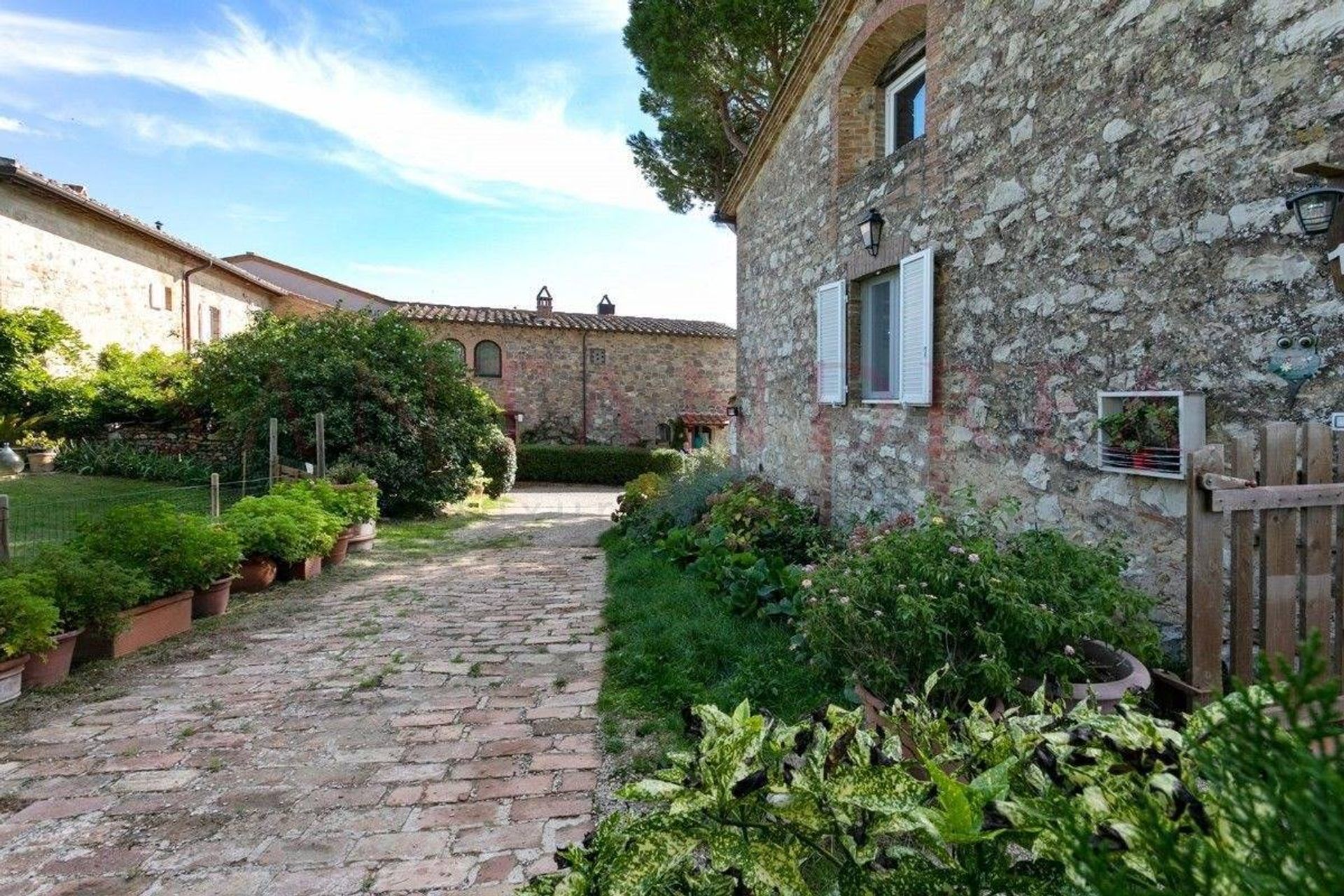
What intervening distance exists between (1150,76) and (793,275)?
4.73m

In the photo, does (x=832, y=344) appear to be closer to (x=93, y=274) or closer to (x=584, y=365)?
(x=93, y=274)

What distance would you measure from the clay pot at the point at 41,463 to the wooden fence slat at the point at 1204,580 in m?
16.1

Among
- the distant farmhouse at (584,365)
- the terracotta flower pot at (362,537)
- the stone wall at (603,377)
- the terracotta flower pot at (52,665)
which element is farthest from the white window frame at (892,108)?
the stone wall at (603,377)

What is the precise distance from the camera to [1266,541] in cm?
260

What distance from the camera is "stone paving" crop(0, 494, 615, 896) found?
2.43 metres

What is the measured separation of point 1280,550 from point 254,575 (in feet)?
23.6

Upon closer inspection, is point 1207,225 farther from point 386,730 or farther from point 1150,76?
point 386,730

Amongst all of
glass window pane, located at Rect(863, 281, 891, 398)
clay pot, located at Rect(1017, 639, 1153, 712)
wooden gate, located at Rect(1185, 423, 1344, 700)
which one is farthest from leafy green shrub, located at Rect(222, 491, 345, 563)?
wooden gate, located at Rect(1185, 423, 1344, 700)

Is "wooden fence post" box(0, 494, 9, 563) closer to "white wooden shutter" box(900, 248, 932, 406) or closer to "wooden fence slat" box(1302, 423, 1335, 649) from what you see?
"white wooden shutter" box(900, 248, 932, 406)

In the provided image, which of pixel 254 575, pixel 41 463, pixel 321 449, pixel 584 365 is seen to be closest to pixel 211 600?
pixel 254 575

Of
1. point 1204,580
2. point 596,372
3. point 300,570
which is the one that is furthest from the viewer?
point 596,372

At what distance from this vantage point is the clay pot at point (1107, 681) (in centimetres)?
246

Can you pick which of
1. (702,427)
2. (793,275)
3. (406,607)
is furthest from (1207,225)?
(702,427)

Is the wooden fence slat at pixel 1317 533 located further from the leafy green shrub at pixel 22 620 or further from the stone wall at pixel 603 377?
the stone wall at pixel 603 377
